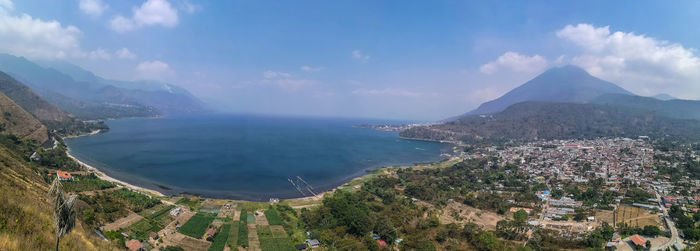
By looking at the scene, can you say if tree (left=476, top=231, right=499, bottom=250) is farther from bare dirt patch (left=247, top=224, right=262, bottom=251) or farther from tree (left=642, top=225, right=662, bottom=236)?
bare dirt patch (left=247, top=224, right=262, bottom=251)

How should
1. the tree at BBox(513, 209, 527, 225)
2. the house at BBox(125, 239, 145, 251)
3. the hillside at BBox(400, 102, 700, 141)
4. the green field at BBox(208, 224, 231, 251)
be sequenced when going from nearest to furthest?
the house at BBox(125, 239, 145, 251)
the green field at BBox(208, 224, 231, 251)
the tree at BBox(513, 209, 527, 225)
the hillside at BBox(400, 102, 700, 141)

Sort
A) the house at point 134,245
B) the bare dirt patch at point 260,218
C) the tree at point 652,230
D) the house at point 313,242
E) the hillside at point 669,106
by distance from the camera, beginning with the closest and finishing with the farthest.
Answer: the house at point 134,245
the house at point 313,242
the tree at point 652,230
the bare dirt patch at point 260,218
the hillside at point 669,106

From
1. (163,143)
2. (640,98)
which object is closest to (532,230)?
(163,143)

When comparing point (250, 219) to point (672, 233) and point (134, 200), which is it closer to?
point (134, 200)

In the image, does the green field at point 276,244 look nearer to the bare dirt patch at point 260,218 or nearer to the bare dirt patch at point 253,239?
the bare dirt patch at point 253,239

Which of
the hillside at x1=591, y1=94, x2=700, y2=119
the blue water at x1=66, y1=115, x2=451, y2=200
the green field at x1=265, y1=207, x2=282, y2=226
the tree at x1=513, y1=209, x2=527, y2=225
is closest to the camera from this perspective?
the tree at x1=513, y1=209, x2=527, y2=225

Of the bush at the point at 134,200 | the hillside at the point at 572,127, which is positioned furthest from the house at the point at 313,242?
the hillside at the point at 572,127

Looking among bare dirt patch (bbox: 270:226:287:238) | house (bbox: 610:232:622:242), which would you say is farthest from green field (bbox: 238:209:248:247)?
house (bbox: 610:232:622:242)
